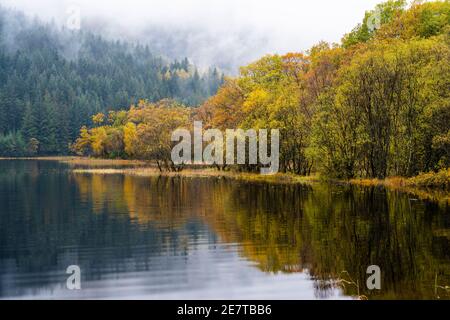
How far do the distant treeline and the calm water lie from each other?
934cm

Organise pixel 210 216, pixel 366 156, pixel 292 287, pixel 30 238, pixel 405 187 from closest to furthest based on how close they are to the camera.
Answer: pixel 292 287 → pixel 30 238 → pixel 210 216 → pixel 405 187 → pixel 366 156

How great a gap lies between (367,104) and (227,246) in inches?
1327

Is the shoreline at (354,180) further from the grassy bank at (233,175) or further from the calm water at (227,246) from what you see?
the calm water at (227,246)

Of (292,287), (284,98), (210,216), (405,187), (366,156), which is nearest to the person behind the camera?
(292,287)

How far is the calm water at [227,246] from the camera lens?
17797 mm

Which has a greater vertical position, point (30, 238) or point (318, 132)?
A: point (318, 132)

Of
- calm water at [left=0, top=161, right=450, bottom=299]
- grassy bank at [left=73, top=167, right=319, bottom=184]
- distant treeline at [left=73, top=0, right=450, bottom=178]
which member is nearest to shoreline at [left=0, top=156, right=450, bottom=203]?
grassy bank at [left=73, top=167, right=319, bottom=184]

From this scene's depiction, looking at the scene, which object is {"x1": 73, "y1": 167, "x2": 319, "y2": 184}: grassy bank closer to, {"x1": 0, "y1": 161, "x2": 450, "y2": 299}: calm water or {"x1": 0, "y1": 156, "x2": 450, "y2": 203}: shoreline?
{"x1": 0, "y1": 156, "x2": 450, "y2": 203}: shoreline

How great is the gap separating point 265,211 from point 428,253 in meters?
15.2

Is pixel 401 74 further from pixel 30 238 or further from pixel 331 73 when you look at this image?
pixel 30 238

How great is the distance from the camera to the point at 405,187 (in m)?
49.4

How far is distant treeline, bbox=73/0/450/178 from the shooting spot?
5041 centimetres

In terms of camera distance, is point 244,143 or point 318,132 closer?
point 318,132

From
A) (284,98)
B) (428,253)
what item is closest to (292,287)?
(428,253)
